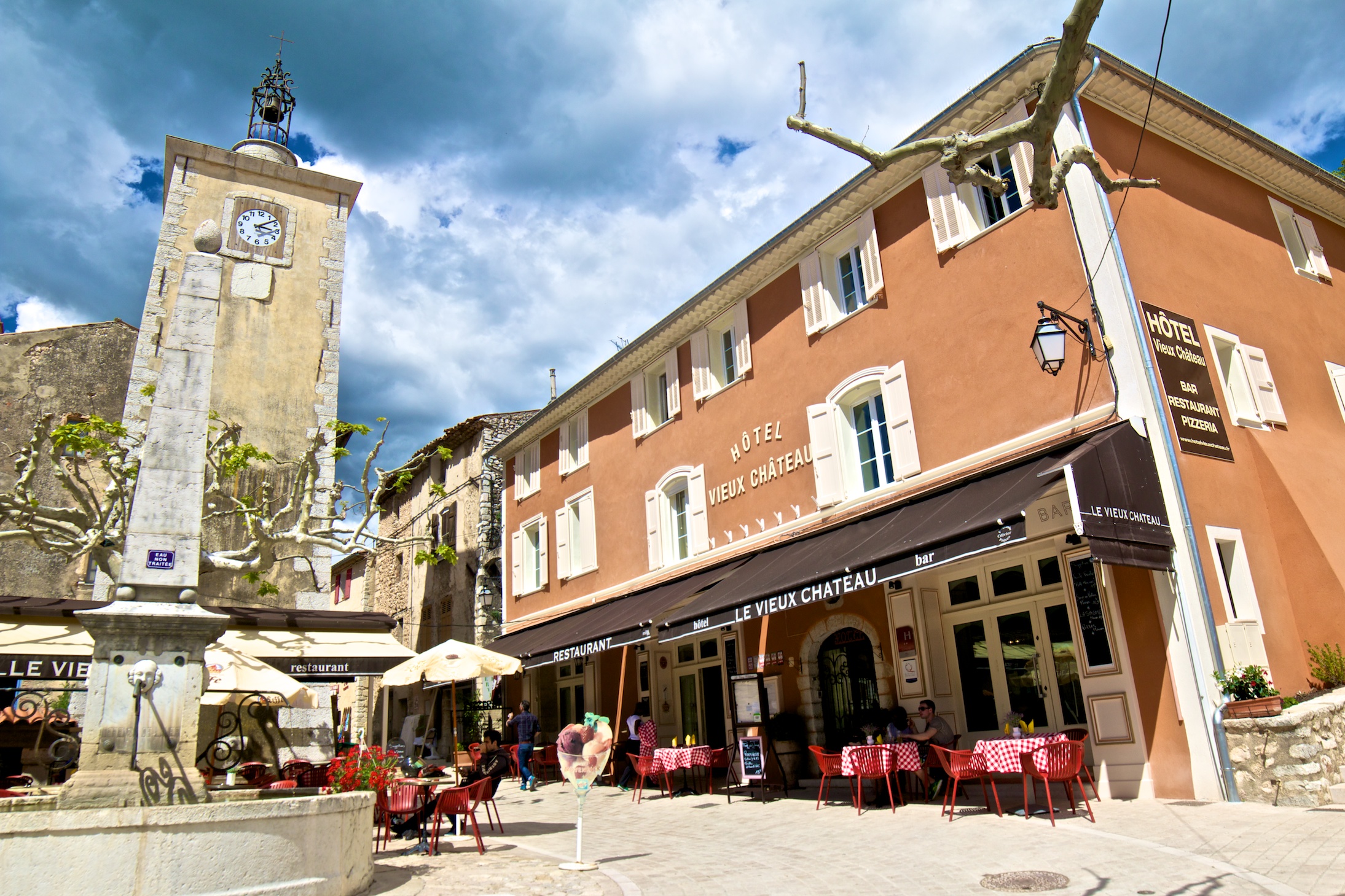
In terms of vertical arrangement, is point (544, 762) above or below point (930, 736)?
below

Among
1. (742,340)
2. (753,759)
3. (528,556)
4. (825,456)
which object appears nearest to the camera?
(753,759)

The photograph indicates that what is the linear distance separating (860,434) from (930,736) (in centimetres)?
437

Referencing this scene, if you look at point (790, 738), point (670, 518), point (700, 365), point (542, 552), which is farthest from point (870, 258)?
point (542, 552)

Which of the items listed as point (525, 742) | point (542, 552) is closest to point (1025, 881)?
point (525, 742)

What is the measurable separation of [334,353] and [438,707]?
430 inches

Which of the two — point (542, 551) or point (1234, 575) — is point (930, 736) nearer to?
point (1234, 575)

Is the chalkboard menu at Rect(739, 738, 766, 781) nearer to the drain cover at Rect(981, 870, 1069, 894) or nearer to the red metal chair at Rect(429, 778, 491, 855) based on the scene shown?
the red metal chair at Rect(429, 778, 491, 855)

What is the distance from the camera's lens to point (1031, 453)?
906cm

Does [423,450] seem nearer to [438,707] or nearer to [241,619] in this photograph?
[438,707]

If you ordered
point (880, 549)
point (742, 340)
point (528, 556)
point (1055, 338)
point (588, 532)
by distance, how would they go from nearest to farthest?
point (1055, 338)
point (880, 549)
point (742, 340)
point (588, 532)
point (528, 556)

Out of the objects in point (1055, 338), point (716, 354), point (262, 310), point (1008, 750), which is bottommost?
→ point (1008, 750)

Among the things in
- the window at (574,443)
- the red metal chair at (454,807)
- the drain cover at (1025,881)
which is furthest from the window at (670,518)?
the drain cover at (1025,881)

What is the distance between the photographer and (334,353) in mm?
18281

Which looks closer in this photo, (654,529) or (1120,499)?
(1120,499)
